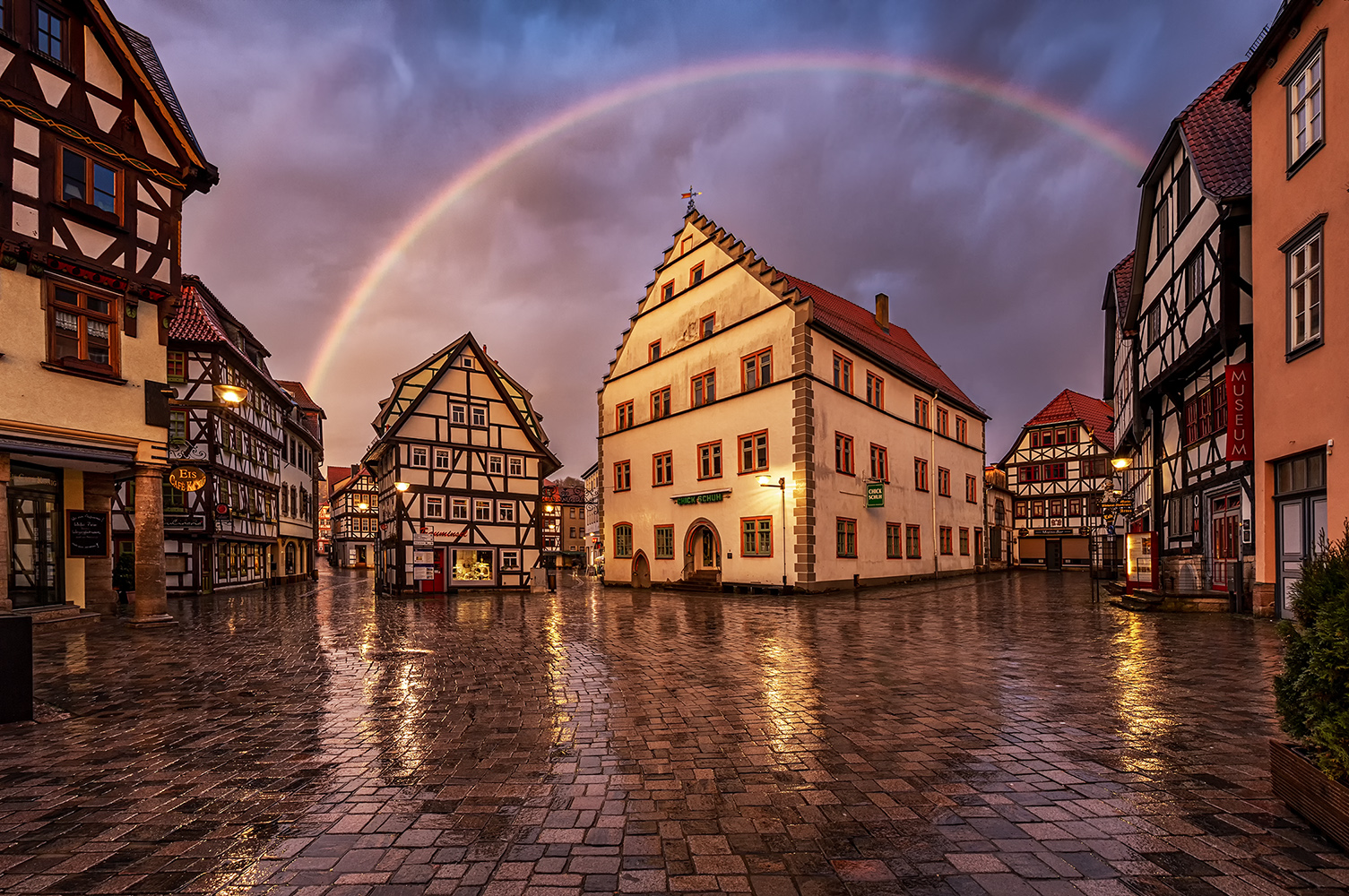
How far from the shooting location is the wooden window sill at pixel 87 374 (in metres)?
13.7

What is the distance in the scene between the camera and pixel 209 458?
29.0 metres

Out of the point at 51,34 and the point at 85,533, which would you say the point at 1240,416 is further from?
the point at 85,533

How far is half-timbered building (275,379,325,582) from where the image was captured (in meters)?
40.6

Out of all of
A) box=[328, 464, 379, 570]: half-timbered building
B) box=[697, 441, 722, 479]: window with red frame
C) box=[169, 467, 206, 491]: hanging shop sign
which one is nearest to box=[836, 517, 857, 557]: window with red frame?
box=[697, 441, 722, 479]: window with red frame

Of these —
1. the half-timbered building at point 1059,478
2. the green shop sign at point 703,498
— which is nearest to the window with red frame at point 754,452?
the green shop sign at point 703,498

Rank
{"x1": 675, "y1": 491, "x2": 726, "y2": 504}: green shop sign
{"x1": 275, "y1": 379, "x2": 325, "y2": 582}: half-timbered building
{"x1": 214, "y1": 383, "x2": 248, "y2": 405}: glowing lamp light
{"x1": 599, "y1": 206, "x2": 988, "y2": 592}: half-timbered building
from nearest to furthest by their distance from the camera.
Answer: {"x1": 214, "y1": 383, "x2": 248, "y2": 405}: glowing lamp light
{"x1": 599, "y1": 206, "x2": 988, "y2": 592}: half-timbered building
{"x1": 675, "y1": 491, "x2": 726, "y2": 504}: green shop sign
{"x1": 275, "y1": 379, "x2": 325, "y2": 582}: half-timbered building

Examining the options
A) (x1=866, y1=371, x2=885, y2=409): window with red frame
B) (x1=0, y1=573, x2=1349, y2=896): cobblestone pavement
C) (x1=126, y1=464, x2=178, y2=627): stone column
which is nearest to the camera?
(x1=0, y1=573, x2=1349, y2=896): cobblestone pavement

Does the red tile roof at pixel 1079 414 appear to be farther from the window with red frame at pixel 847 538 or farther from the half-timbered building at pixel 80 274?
the half-timbered building at pixel 80 274

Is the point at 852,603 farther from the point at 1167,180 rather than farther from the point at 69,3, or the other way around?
the point at 69,3

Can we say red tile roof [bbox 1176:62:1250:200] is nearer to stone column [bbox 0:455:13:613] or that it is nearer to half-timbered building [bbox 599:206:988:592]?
half-timbered building [bbox 599:206:988:592]

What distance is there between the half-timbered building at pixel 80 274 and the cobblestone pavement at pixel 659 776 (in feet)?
18.1

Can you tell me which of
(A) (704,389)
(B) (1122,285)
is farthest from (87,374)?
(B) (1122,285)

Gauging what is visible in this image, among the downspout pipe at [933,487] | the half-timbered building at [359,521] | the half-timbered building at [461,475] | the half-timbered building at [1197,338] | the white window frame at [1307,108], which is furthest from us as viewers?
the half-timbered building at [359,521]

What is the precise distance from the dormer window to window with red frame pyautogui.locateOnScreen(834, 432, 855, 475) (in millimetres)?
24233
